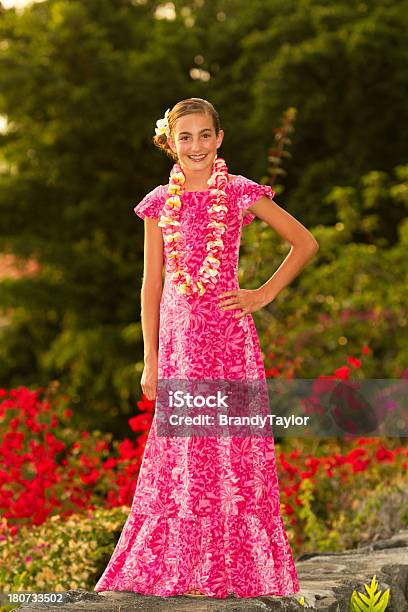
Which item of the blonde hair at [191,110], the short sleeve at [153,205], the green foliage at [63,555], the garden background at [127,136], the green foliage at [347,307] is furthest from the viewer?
the garden background at [127,136]

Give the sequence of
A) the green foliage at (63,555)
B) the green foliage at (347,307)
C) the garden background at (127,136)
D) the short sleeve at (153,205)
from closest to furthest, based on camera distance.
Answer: the short sleeve at (153,205), the green foliage at (63,555), the green foliage at (347,307), the garden background at (127,136)

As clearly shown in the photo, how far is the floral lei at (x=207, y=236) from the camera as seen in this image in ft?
13.6

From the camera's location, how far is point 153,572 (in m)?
4.17

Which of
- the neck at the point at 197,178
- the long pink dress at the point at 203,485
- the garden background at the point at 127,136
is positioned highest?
the garden background at the point at 127,136

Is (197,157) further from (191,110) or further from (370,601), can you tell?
(370,601)

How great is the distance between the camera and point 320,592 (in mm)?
4484

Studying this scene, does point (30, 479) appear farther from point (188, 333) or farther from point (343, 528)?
point (188, 333)

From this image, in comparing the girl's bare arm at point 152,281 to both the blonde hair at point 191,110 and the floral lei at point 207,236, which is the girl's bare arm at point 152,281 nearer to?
the floral lei at point 207,236

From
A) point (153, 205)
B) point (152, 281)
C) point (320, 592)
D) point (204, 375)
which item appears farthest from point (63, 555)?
point (153, 205)

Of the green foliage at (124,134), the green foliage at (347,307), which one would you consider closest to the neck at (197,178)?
the green foliage at (347,307)

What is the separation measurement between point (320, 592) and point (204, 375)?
107cm

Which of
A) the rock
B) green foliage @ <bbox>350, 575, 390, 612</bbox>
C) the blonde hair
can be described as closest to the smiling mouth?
the blonde hair

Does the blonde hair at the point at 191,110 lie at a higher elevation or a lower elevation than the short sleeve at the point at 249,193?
higher

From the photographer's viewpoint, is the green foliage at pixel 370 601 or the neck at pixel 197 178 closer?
the neck at pixel 197 178
